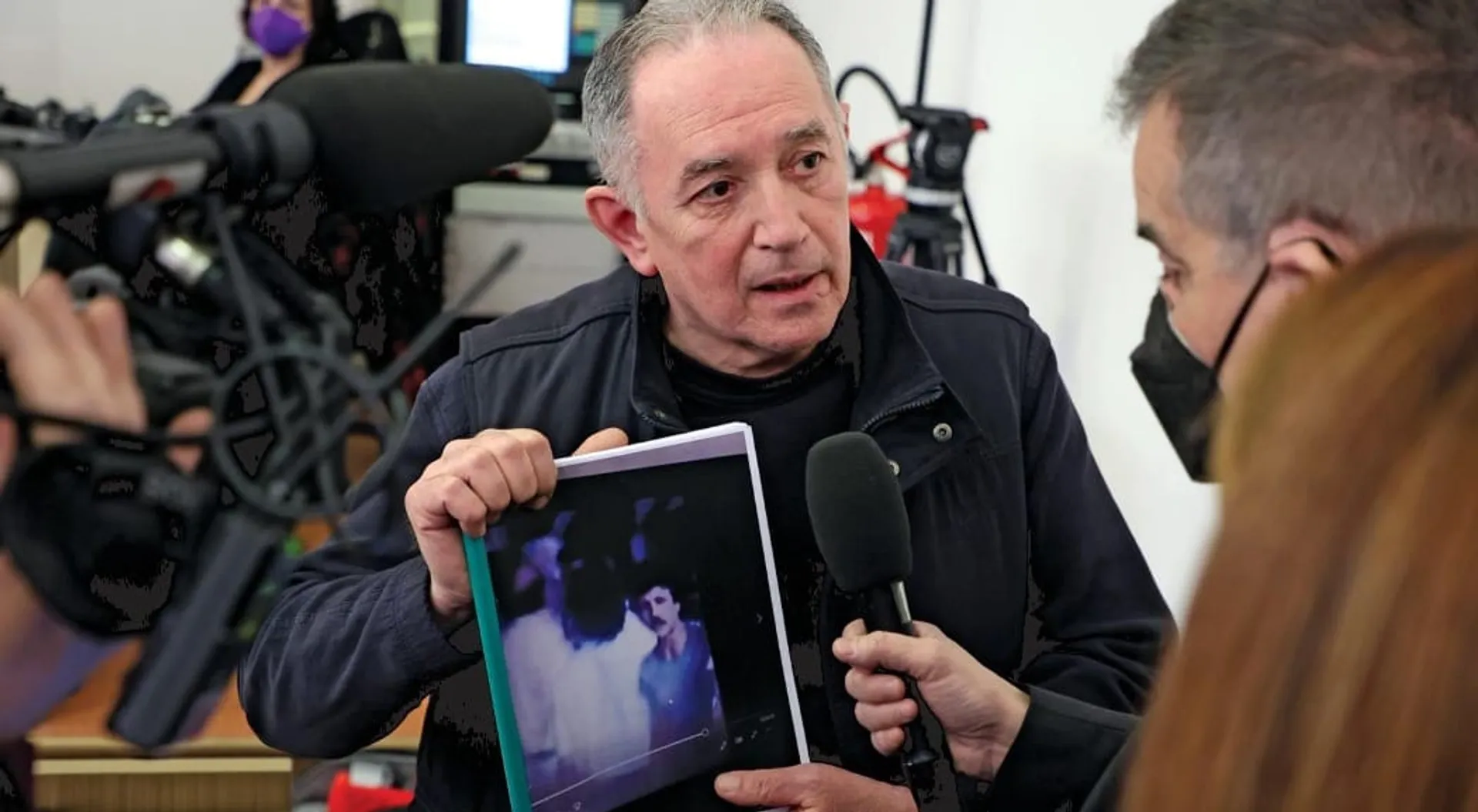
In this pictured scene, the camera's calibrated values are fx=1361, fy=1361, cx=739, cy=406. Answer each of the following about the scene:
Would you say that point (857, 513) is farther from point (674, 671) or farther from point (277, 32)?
point (277, 32)

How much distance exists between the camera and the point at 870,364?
1.23 m

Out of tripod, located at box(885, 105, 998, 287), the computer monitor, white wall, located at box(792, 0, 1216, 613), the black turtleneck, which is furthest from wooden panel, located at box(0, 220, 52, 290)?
tripod, located at box(885, 105, 998, 287)

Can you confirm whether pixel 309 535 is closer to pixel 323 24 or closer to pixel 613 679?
pixel 323 24

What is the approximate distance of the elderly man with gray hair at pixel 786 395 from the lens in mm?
1146

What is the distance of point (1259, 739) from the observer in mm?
450

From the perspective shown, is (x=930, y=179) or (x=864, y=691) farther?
(x=930, y=179)

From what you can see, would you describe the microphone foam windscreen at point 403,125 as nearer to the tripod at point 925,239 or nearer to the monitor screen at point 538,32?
the monitor screen at point 538,32

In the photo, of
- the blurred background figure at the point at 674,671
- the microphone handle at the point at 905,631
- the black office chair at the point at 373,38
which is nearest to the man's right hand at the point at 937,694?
the microphone handle at the point at 905,631

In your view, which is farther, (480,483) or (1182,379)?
(1182,379)

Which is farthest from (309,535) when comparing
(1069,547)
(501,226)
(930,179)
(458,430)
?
(930,179)

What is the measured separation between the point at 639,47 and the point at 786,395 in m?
0.34

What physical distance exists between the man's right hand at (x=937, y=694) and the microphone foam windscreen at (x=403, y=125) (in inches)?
17.4

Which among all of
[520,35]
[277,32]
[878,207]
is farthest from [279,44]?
[878,207]

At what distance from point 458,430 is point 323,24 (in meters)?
0.57
